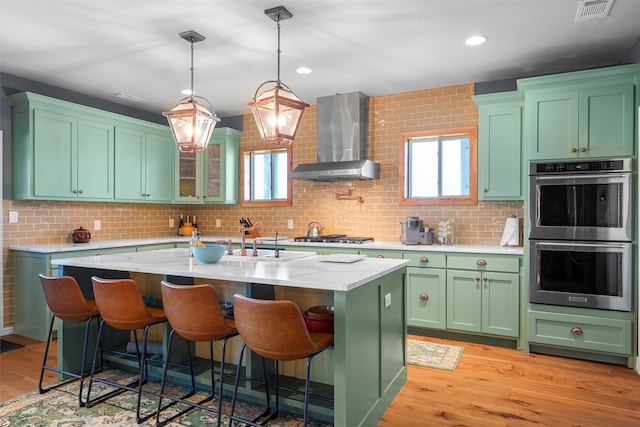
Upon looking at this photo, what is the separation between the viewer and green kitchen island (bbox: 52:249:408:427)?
214 cm

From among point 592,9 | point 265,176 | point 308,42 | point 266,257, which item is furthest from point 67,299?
point 592,9

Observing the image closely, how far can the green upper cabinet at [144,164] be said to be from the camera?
16.6ft

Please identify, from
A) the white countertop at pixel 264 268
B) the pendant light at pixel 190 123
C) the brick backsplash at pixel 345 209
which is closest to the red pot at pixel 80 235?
the brick backsplash at pixel 345 209

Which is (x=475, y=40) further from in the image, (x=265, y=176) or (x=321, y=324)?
(x=265, y=176)

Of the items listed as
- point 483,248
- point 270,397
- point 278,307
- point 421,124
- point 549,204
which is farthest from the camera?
point 421,124

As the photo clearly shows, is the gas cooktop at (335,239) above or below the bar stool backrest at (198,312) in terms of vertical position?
above

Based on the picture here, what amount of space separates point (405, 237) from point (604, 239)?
5.95 ft

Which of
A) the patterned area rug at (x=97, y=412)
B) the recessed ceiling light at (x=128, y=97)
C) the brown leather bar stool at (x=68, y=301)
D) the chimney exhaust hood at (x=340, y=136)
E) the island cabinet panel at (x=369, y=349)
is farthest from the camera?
the recessed ceiling light at (x=128, y=97)

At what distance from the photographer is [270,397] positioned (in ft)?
8.57

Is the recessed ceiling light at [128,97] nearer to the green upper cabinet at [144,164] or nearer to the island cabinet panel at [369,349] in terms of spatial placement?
the green upper cabinet at [144,164]

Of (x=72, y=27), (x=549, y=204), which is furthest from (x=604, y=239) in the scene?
(x=72, y=27)

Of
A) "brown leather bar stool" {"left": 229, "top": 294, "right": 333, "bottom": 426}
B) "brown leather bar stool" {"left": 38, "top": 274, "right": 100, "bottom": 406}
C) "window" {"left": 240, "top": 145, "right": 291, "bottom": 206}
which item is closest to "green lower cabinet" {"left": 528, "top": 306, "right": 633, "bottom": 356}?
"brown leather bar stool" {"left": 229, "top": 294, "right": 333, "bottom": 426}

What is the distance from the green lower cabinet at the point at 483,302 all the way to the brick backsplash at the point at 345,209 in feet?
2.32

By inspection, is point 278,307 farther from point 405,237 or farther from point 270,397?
point 405,237
